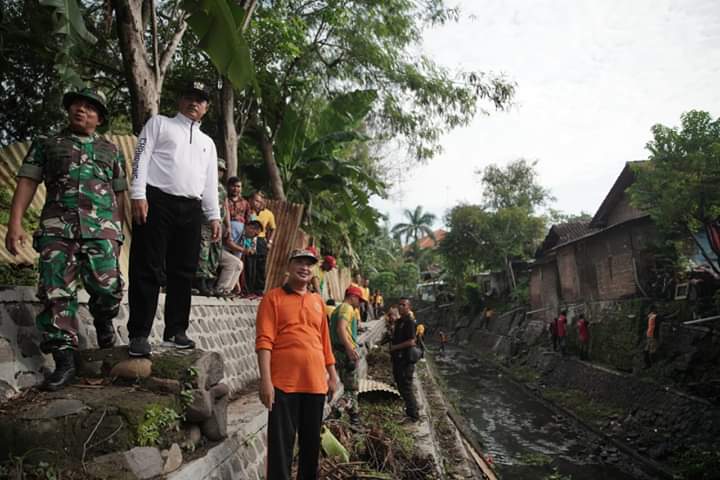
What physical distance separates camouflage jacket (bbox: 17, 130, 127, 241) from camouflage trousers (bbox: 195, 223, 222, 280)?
229 centimetres

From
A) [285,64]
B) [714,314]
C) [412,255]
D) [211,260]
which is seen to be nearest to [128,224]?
[211,260]

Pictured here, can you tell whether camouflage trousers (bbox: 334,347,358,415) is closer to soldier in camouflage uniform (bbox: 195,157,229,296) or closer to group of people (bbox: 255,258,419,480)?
soldier in camouflage uniform (bbox: 195,157,229,296)

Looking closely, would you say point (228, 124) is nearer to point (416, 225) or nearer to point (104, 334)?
point (104, 334)

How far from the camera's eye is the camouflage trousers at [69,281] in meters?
2.78

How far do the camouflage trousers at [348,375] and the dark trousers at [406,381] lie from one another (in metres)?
1.53

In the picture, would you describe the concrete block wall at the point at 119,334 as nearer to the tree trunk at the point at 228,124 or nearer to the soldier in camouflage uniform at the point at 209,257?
the soldier in camouflage uniform at the point at 209,257

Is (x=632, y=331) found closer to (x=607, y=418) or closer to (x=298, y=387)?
(x=607, y=418)

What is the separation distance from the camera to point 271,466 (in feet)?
9.96

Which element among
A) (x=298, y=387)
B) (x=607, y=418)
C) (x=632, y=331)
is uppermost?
(x=298, y=387)

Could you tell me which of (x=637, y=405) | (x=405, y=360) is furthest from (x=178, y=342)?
(x=637, y=405)

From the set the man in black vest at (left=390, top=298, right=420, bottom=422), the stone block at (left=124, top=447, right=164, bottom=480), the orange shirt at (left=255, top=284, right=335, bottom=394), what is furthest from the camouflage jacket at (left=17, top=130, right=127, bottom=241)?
the man in black vest at (left=390, top=298, right=420, bottom=422)

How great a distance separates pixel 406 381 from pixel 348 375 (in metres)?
1.95

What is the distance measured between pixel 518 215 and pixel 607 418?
660 inches

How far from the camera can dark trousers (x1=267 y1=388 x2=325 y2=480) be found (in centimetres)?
304
